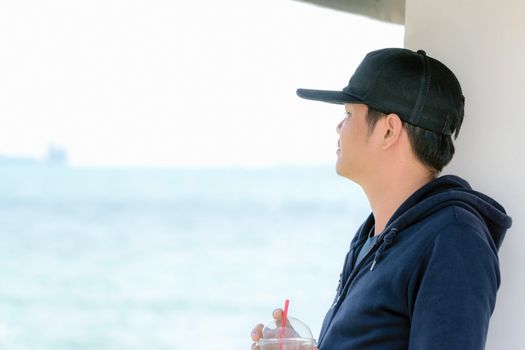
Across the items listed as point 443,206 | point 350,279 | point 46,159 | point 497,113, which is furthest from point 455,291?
point 46,159

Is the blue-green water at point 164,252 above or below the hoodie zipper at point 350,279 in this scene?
above

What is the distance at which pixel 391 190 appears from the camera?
1789 millimetres

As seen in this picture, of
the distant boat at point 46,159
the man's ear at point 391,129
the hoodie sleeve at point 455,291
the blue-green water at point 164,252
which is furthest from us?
the distant boat at point 46,159

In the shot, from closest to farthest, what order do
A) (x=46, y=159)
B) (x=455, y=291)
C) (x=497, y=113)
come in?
(x=455, y=291)
(x=497, y=113)
(x=46, y=159)

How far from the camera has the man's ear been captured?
1.74 m

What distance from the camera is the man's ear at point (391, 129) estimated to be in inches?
68.7

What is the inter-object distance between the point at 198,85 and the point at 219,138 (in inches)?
78.7

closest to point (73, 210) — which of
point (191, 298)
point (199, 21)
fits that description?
point (199, 21)

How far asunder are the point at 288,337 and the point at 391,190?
35cm

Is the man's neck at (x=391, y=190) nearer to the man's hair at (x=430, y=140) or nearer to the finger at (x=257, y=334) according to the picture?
the man's hair at (x=430, y=140)

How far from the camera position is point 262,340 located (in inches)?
66.1

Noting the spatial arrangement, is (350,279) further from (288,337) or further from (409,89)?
(409,89)

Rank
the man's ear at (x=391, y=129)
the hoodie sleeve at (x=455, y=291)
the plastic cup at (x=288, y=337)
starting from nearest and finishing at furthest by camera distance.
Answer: the hoodie sleeve at (x=455, y=291), the plastic cup at (x=288, y=337), the man's ear at (x=391, y=129)

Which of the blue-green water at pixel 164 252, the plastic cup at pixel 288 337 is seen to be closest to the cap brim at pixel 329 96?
the plastic cup at pixel 288 337
